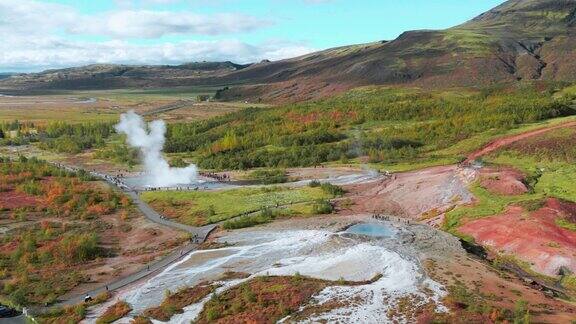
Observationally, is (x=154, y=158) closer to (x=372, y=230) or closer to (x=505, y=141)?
(x=372, y=230)

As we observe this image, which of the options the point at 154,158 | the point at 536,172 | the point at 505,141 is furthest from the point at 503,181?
the point at 154,158

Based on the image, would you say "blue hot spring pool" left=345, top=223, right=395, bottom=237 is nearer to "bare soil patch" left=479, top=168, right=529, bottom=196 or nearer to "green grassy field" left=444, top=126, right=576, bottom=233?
"green grassy field" left=444, top=126, right=576, bottom=233

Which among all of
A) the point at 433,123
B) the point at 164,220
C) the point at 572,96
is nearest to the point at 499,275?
the point at 164,220

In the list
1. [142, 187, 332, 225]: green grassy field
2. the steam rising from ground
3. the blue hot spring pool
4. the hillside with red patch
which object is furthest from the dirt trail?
the steam rising from ground

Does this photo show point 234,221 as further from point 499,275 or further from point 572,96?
point 572,96

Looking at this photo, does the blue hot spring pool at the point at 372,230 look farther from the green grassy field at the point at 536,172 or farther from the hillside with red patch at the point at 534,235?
the hillside with red patch at the point at 534,235

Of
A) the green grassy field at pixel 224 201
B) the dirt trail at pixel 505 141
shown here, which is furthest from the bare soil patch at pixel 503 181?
the green grassy field at pixel 224 201
